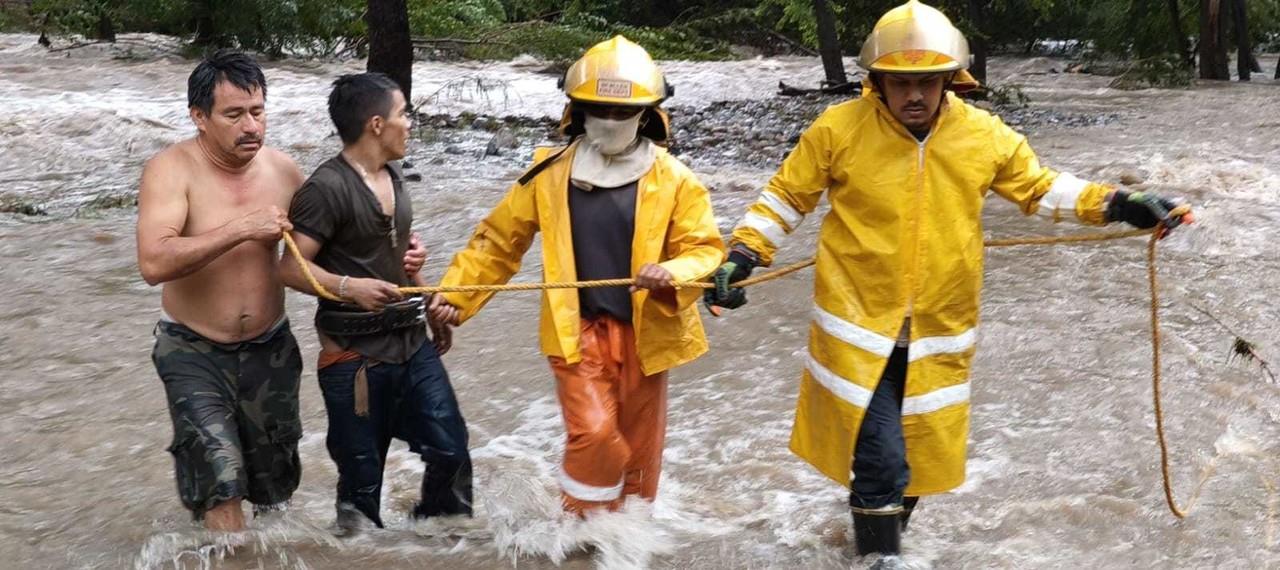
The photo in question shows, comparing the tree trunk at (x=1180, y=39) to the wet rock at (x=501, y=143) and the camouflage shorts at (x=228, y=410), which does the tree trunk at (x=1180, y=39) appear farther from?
the camouflage shorts at (x=228, y=410)

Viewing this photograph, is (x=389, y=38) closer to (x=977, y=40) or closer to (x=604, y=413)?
(x=977, y=40)

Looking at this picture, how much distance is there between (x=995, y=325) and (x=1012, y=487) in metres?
2.23

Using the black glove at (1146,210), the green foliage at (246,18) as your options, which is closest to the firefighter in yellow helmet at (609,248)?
the black glove at (1146,210)

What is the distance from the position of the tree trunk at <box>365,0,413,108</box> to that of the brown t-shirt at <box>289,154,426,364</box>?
909 cm

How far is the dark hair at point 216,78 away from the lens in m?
3.77

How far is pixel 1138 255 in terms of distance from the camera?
873 centimetres

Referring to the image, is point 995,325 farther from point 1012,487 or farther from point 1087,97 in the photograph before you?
point 1087,97

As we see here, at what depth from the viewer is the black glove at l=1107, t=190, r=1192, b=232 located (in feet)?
12.4

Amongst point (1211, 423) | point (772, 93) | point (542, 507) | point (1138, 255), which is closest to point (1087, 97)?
point (772, 93)

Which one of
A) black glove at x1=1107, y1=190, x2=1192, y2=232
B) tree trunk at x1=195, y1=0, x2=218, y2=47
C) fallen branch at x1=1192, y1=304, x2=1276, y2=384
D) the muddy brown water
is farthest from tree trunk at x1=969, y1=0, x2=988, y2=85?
black glove at x1=1107, y1=190, x2=1192, y2=232

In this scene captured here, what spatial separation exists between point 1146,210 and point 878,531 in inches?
47.9

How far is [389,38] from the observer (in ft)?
42.5

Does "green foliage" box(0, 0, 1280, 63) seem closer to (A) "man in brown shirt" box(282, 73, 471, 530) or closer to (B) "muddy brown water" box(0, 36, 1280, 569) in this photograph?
(B) "muddy brown water" box(0, 36, 1280, 569)

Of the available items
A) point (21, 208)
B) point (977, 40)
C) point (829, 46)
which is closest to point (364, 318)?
point (21, 208)
